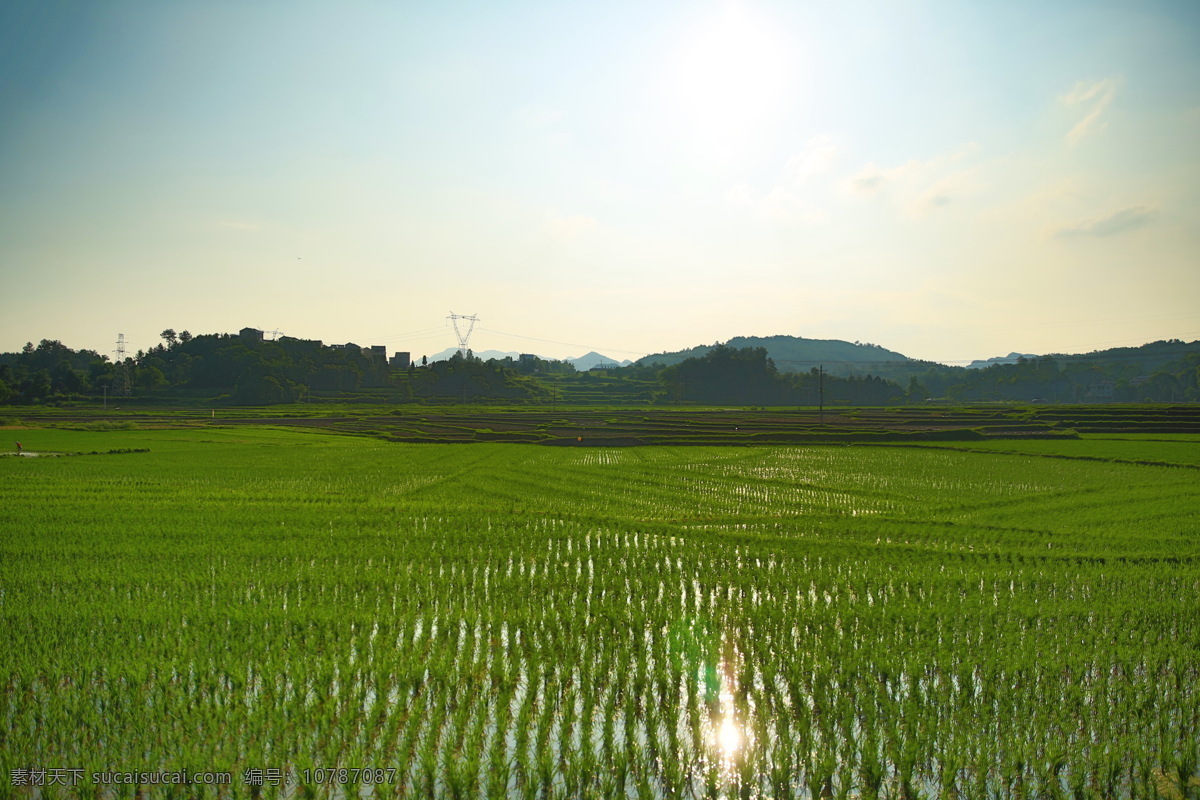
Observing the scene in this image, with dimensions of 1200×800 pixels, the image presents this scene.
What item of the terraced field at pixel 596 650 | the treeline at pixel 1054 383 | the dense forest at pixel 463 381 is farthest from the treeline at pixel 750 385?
the terraced field at pixel 596 650

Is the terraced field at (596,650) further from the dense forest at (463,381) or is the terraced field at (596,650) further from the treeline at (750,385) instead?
the treeline at (750,385)

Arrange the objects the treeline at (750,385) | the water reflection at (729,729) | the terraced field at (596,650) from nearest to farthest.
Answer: the terraced field at (596,650) < the water reflection at (729,729) < the treeline at (750,385)

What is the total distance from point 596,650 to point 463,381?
3237 inches

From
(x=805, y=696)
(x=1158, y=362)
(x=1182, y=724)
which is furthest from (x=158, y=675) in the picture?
(x=1158, y=362)

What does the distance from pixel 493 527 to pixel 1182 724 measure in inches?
367

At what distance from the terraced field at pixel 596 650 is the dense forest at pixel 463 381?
6914cm

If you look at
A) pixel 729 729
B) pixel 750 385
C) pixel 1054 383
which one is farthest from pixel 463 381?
pixel 1054 383

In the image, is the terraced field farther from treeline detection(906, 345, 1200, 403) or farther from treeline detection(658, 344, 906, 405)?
treeline detection(906, 345, 1200, 403)

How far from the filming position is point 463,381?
86.1 meters

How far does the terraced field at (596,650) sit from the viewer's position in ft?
13.6

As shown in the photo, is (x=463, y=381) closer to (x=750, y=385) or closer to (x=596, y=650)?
(x=750, y=385)

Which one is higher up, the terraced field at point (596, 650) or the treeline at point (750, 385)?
the treeline at point (750, 385)

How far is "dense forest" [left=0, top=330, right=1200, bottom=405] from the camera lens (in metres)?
75.1

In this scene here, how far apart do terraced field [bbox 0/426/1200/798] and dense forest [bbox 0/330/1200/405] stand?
69139 mm
